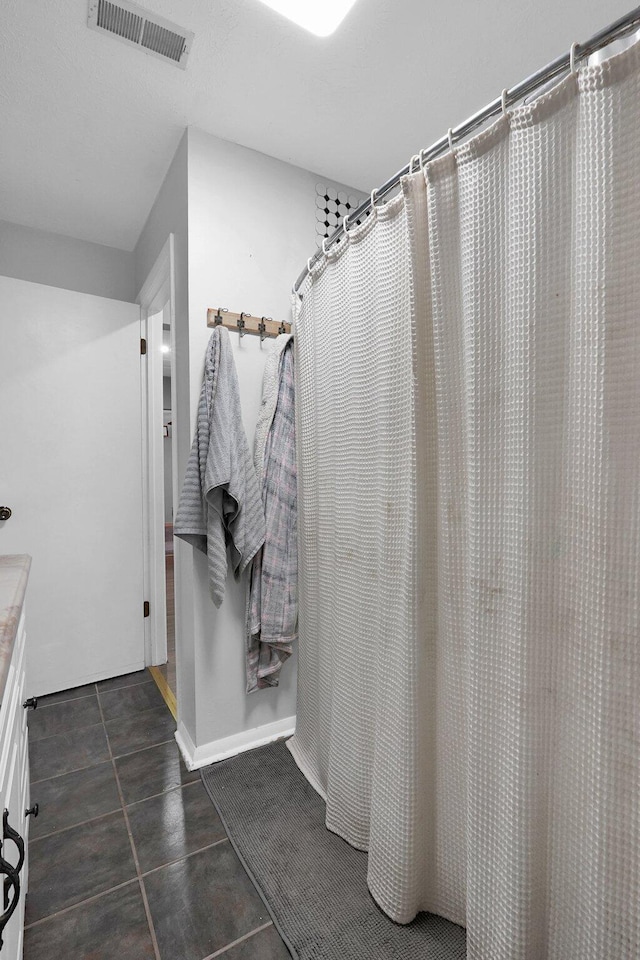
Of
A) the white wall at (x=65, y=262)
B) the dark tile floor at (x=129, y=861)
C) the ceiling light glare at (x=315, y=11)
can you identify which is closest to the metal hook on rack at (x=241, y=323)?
the ceiling light glare at (x=315, y=11)

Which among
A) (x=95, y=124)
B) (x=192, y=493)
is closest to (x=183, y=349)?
(x=192, y=493)

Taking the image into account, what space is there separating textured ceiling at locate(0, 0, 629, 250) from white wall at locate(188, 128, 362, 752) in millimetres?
128

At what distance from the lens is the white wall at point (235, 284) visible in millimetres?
1718

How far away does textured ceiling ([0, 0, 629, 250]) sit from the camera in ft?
4.33

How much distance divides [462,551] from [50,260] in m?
2.78

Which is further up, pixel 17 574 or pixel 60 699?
pixel 17 574

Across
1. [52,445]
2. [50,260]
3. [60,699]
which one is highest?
[50,260]

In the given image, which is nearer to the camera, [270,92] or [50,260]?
[270,92]

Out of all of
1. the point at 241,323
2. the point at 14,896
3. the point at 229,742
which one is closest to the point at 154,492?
the point at 241,323

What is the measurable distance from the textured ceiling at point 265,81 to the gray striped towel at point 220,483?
2.72ft

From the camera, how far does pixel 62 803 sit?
1.57 m

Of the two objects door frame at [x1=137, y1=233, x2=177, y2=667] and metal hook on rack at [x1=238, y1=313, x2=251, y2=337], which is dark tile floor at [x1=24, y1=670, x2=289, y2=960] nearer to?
door frame at [x1=137, y1=233, x2=177, y2=667]

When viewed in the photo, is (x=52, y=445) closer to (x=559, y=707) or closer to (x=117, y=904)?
(x=117, y=904)

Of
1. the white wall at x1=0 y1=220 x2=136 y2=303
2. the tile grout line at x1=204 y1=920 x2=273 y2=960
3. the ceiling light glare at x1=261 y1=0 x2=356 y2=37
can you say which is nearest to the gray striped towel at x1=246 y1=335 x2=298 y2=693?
the tile grout line at x1=204 y1=920 x2=273 y2=960
